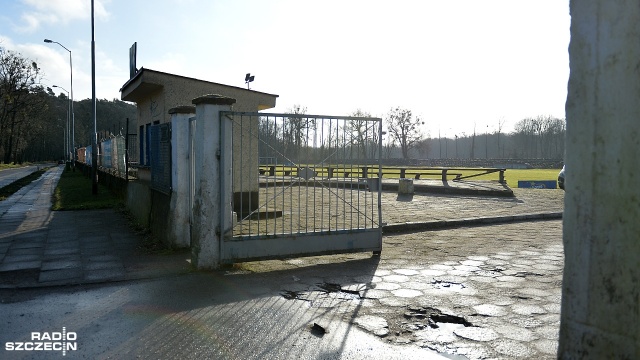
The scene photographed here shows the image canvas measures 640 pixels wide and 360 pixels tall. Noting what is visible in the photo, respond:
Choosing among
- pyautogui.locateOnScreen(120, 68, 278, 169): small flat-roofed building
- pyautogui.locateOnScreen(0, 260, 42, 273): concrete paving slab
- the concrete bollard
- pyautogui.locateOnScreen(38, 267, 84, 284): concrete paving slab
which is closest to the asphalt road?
pyautogui.locateOnScreen(38, 267, 84, 284): concrete paving slab

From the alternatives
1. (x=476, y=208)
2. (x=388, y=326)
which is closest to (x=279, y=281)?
(x=388, y=326)

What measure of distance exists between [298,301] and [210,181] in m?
2.05

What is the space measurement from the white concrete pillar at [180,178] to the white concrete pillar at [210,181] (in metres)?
1.09

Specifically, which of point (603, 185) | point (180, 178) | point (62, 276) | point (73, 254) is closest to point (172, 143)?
point (180, 178)

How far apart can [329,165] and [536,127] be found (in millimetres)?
114266

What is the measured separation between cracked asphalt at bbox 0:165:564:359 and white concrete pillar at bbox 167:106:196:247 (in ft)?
1.58

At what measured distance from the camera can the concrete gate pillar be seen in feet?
8.31

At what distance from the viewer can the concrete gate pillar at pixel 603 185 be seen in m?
2.53

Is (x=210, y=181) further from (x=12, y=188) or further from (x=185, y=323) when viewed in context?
(x=12, y=188)

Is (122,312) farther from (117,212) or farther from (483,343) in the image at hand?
(117,212)

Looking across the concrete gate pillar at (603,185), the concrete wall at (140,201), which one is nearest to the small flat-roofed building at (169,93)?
the concrete wall at (140,201)

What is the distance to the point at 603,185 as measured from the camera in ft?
8.59

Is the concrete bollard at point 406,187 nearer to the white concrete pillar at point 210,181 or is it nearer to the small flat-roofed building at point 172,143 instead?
the small flat-roofed building at point 172,143

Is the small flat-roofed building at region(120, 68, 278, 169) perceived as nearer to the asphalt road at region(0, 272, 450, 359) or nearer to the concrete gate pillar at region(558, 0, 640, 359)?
the asphalt road at region(0, 272, 450, 359)
